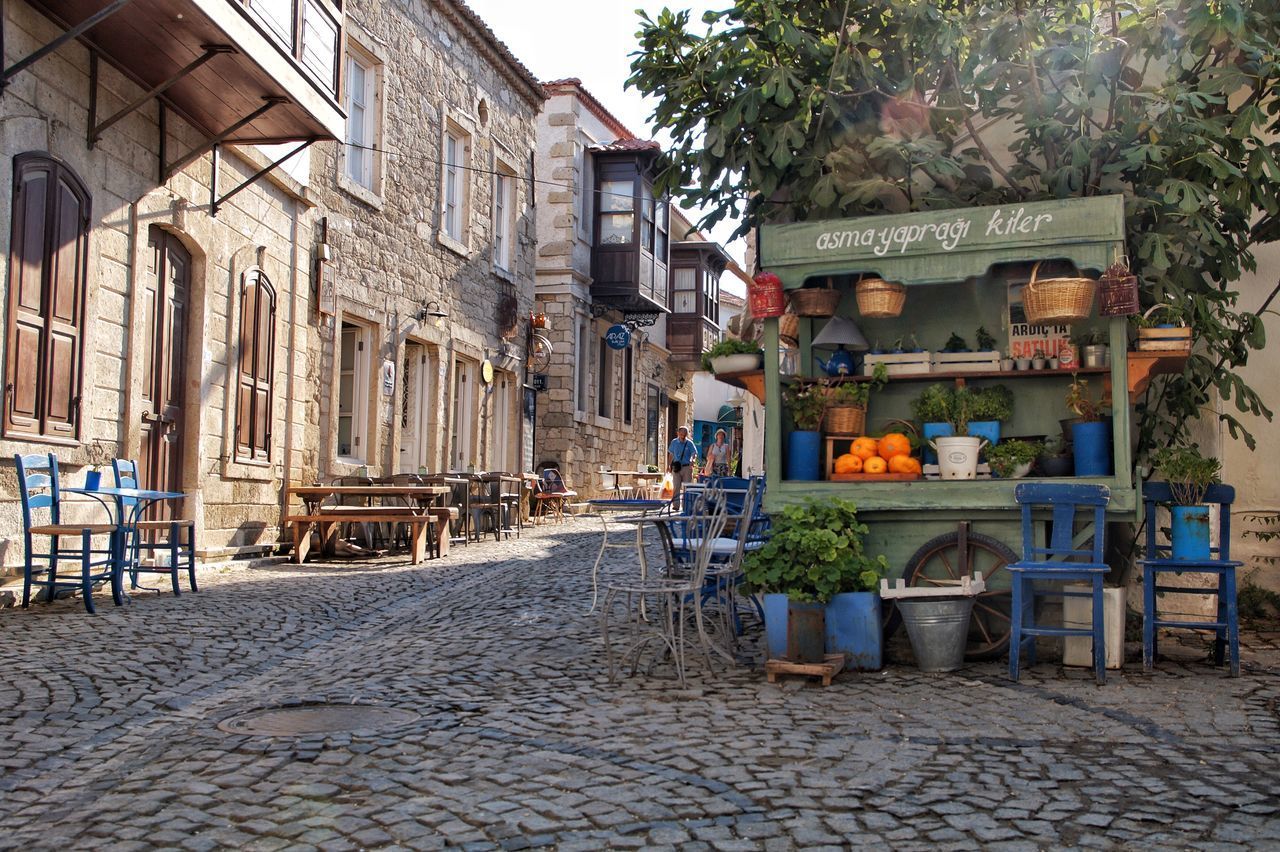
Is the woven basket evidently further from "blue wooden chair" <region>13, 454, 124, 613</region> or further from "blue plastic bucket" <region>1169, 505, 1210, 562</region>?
"blue wooden chair" <region>13, 454, 124, 613</region>

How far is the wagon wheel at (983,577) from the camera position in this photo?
6699 mm

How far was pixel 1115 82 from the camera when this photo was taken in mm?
7234

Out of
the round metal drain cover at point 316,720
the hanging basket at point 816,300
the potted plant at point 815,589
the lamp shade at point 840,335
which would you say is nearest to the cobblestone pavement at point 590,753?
the round metal drain cover at point 316,720

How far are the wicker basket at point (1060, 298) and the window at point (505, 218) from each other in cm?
1372

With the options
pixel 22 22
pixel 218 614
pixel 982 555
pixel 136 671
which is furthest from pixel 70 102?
pixel 982 555

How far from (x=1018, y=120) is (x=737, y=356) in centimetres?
238

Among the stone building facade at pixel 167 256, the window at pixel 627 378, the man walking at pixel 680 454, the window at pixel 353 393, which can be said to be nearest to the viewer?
the stone building facade at pixel 167 256

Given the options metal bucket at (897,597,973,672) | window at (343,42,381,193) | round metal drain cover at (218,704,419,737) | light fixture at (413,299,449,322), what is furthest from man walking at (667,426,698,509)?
round metal drain cover at (218,704,419,737)

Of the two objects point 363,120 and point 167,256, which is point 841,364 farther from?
point 363,120

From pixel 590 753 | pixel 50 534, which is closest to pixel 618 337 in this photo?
pixel 50 534

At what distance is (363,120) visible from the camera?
49.8 ft

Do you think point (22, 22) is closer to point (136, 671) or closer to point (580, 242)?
point (136, 671)

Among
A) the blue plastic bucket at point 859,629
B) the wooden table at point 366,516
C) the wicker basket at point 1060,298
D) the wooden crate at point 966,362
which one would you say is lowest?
the blue plastic bucket at point 859,629

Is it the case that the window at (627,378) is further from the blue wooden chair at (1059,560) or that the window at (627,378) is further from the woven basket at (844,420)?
the blue wooden chair at (1059,560)
